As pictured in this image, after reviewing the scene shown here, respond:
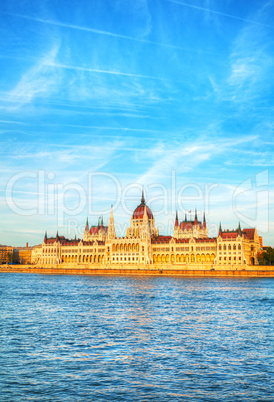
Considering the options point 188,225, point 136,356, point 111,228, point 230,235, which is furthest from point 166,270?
point 136,356

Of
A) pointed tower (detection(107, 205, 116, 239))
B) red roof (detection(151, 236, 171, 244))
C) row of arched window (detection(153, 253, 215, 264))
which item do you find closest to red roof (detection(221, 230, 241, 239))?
row of arched window (detection(153, 253, 215, 264))

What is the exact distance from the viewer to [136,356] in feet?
77.6

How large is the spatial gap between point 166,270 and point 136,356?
123771mm

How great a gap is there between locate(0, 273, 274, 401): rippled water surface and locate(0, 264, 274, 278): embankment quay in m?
89.2

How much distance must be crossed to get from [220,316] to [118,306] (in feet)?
41.1

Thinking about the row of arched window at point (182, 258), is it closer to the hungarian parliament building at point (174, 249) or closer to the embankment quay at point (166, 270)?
the hungarian parliament building at point (174, 249)

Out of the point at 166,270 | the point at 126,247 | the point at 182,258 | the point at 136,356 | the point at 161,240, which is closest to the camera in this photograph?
the point at 136,356

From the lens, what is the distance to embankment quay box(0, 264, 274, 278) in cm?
12812

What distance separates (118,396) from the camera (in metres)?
17.3

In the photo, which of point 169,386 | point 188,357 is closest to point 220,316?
point 188,357

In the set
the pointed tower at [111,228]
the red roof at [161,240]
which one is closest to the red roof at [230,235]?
the red roof at [161,240]

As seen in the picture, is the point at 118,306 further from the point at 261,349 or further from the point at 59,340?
the point at 261,349

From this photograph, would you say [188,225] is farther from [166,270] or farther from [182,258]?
[166,270]

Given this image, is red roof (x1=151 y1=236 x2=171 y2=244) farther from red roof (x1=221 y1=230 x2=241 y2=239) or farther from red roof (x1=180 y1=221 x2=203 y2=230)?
red roof (x1=221 y1=230 x2=241 y2=239)
